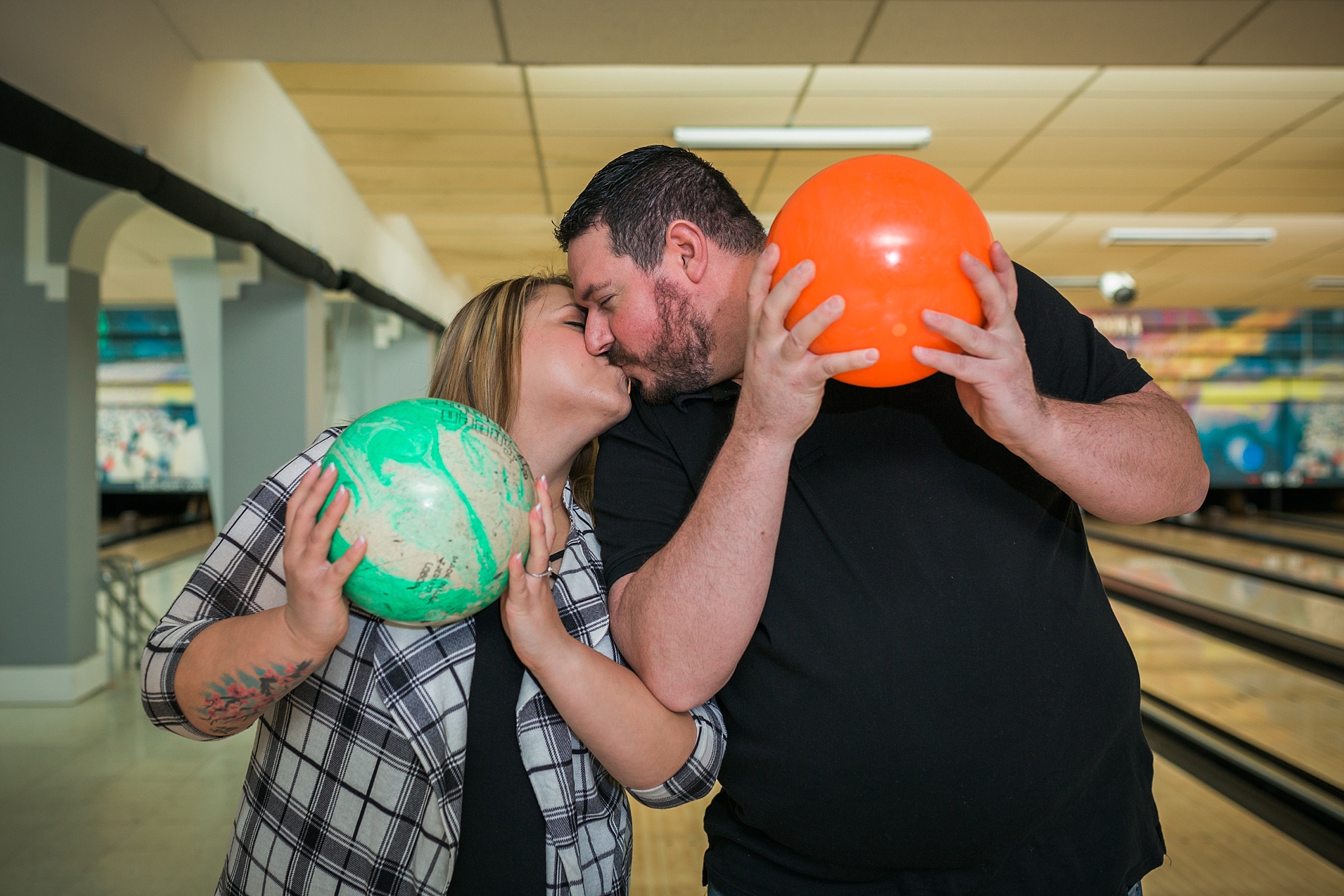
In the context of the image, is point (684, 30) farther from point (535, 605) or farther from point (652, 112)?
point (535, 605)

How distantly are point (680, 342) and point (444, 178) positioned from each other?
15.8ft

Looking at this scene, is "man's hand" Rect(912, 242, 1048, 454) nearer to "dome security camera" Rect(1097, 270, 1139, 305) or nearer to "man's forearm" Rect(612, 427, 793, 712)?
"man's forearm" Rect(612, 427, 793, 712)

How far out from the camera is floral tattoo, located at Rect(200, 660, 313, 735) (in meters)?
0.89

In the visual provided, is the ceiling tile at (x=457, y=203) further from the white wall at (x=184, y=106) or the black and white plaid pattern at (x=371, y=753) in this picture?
the black and white plaid pattern at (x=371, y=753)

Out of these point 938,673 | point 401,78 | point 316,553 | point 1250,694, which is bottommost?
point 1250,694

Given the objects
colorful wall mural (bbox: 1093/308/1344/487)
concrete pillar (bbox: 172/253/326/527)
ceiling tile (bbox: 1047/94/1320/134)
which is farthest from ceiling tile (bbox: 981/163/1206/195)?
colorful wall mural (bbox: 1093/308/1344/487)

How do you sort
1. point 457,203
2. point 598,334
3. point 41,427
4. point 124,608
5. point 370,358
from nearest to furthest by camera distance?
point 598,334 → point 41,427 → point 124,608 → point 457,203 → point 370,358

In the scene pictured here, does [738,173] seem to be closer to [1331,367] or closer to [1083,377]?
[1083,377]

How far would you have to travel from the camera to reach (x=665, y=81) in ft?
13.1

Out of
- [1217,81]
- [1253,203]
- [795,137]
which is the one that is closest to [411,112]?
[795,137]

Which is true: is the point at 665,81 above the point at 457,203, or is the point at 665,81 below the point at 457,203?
above

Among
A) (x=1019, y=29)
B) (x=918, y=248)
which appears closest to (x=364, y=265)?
(x=1019, y=29)

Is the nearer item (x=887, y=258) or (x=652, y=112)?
(x=887, y=258)

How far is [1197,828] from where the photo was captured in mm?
2766
